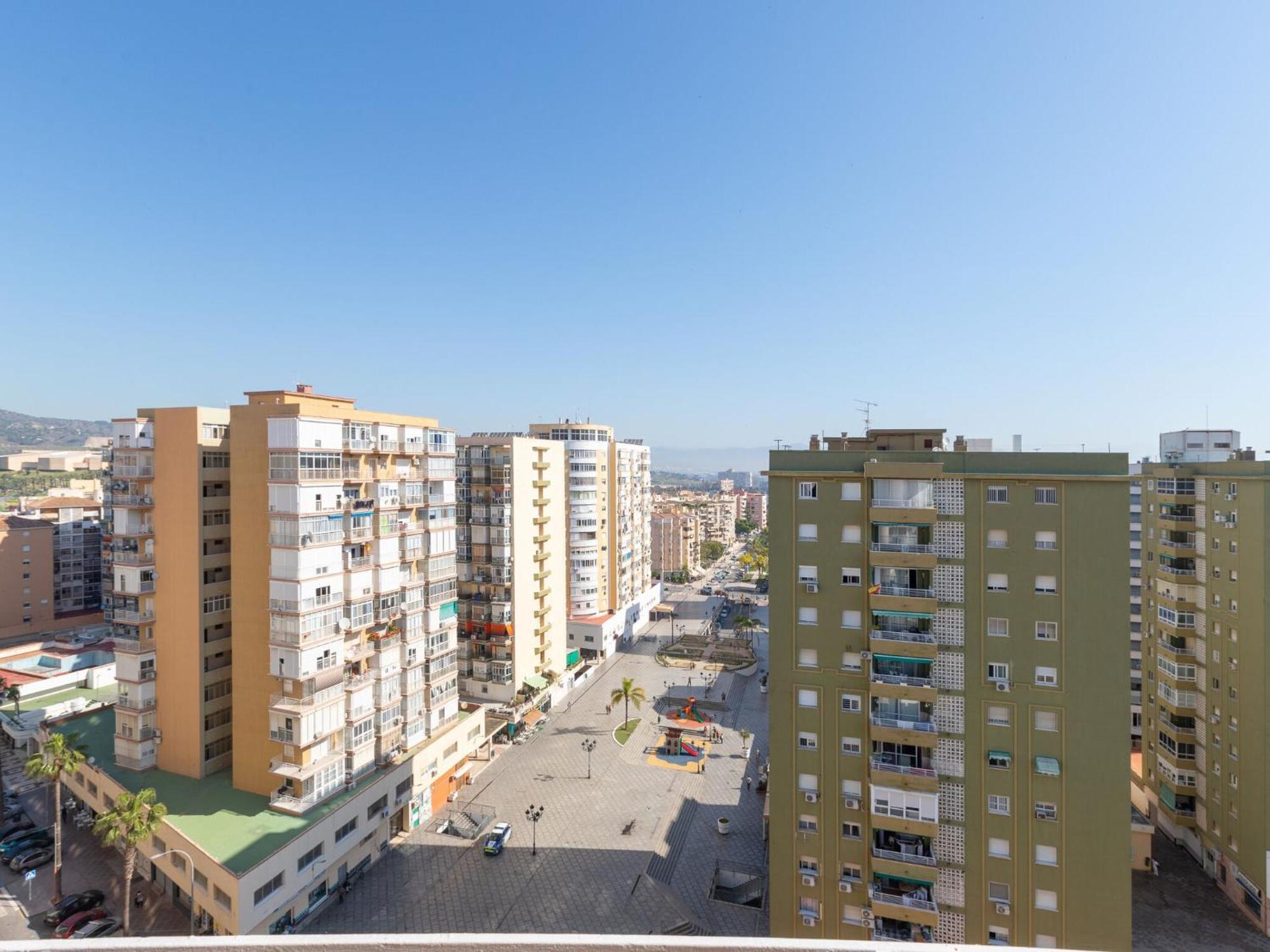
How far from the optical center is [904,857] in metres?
27.4

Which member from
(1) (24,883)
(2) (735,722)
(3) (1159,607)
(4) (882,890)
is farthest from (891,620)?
(1) (24,883)

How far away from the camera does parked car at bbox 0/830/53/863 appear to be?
128 ft

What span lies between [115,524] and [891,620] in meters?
42.6

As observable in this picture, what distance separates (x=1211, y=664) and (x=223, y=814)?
184ft

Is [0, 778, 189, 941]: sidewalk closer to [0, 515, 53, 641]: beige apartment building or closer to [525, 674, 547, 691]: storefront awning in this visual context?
[525, 674, 547, 691]: storefront awning

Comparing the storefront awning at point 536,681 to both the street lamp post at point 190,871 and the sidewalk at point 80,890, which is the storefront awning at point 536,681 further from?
the street lamp post at point 190,871

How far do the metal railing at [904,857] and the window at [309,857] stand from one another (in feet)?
89.7

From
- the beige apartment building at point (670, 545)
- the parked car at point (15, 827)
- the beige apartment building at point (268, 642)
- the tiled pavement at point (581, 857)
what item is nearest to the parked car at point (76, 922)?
the beige apartment building at point (268, 642)

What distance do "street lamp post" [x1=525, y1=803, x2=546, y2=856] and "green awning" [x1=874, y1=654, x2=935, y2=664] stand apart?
24.5 meters

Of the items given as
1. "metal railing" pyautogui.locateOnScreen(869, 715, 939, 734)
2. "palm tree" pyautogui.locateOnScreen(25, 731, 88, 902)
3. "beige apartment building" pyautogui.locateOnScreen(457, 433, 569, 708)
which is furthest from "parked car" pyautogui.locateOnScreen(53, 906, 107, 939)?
"metal railing" pyautogui.locateOnScreen(869, 715, 939, 734)

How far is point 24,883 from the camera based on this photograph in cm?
3691

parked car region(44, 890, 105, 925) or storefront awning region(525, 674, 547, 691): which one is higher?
storefront awning region(525, 674, 547, 691)

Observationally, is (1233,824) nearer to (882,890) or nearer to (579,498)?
(882,890)

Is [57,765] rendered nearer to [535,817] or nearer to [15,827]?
[15,827]
